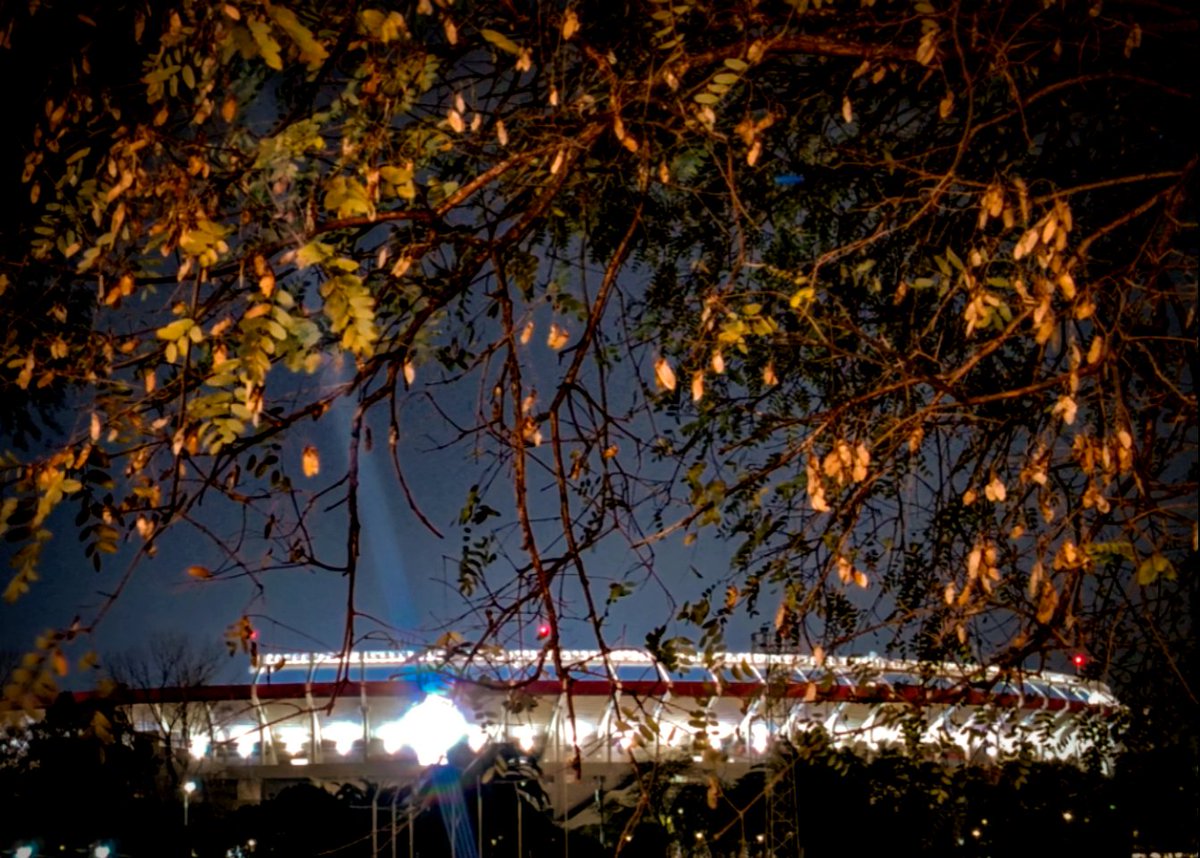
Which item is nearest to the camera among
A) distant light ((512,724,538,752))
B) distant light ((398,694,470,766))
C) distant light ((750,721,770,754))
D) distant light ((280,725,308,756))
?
distant light ((398,694,470,766))

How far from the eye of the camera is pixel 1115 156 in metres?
3.92

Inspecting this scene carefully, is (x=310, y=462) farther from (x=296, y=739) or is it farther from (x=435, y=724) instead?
(x=296, y=739)

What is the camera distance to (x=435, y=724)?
284 cm

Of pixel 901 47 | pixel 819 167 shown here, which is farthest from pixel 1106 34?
pixel 819 167

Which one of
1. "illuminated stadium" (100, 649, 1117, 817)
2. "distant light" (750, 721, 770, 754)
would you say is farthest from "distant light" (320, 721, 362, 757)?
"illuminated stadium" (100, 649, 1117, 817)

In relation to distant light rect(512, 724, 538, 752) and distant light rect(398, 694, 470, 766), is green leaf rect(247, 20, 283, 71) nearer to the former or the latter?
distant light rect(398, 694, 470, 766)

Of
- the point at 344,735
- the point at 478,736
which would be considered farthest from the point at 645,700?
the point at 344,735

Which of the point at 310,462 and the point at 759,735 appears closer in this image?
the point at 310,462

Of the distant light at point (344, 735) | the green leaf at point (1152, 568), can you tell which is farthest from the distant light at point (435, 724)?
the distant light at point (344, 735)

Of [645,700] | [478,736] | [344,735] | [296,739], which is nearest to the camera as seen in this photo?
[645,700]

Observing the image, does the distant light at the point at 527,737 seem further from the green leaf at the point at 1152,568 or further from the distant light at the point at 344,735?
the distant light at the point at 344,735

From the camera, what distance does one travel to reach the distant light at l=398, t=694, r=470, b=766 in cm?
251

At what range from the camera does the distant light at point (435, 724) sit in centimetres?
251

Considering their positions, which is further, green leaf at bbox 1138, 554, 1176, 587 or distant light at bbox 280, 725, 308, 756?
distant light at bbox 280, 725, 308, 756
